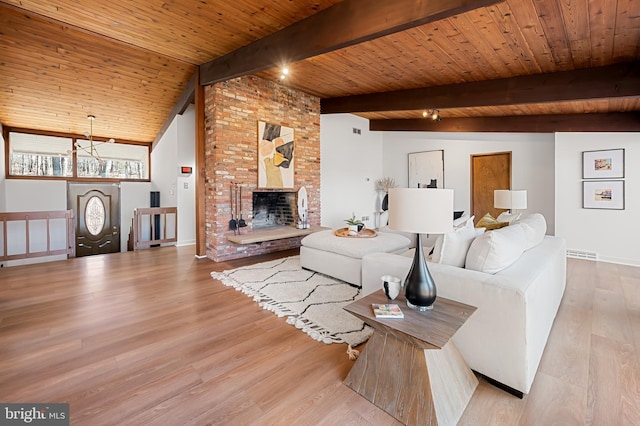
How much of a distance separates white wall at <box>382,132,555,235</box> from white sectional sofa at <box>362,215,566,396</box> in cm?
444

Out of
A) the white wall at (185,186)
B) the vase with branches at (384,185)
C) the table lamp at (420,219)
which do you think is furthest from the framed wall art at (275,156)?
the table lamp at (420,219)

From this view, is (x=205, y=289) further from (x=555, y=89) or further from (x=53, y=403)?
(x=555, y=89)

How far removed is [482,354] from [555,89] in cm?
Answer: 354

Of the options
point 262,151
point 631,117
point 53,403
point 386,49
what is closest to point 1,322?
point 53,403

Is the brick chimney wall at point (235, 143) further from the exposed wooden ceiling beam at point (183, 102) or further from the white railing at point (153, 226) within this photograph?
the white railing at point (153, 226)

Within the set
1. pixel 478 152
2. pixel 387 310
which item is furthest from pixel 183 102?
pixel 478 152

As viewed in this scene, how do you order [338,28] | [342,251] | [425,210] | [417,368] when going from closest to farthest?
[417,368] → [425,210] → [338,28] → [342,251]

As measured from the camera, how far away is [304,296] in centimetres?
309

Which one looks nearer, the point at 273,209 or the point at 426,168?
the point at 273,209

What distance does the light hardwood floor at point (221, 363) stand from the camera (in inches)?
59.5

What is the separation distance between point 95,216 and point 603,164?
11154mm

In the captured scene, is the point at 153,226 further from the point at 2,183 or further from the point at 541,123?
the point at 541,123

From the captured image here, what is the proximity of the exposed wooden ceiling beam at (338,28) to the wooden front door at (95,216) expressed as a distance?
5920mm

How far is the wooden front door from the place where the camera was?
7434mm
